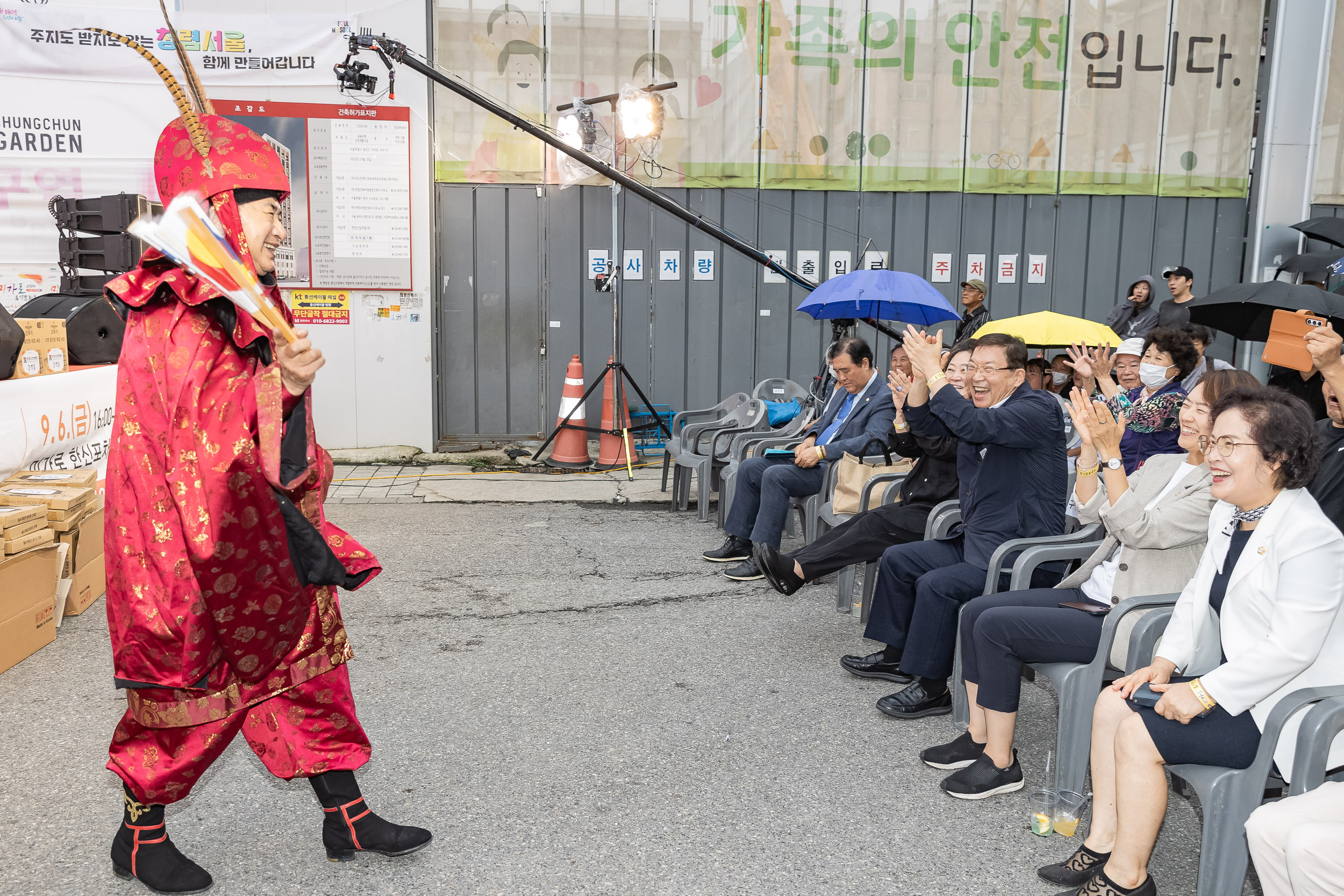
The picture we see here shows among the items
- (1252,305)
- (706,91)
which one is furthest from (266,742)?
(706,91)

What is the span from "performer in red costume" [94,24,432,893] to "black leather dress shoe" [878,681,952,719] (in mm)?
2143

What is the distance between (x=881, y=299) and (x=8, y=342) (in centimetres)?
487

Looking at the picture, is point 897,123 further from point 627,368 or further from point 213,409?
point 213,409

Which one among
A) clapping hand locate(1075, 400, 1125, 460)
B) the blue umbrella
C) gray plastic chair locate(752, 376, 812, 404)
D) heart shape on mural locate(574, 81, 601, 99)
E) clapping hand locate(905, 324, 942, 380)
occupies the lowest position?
gray plastic chair locate(752, 376, 812, 404)

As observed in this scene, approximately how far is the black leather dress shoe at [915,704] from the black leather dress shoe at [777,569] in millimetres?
869

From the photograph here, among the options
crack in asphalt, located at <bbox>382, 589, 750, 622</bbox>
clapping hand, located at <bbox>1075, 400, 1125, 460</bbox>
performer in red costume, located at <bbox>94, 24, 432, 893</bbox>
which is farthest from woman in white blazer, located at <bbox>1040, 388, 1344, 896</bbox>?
crack in asphalt, located at <bbox>382, 589, 750, 622</bbox>

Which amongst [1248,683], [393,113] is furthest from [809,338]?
[1248,683]

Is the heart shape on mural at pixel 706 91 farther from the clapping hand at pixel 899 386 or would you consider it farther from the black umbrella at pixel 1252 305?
the clapping hand at pixel 899 386

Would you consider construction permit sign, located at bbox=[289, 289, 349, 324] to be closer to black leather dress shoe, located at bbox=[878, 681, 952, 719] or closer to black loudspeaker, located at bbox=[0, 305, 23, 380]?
black loudspeaker, located at bbox=[0, 305, 23, 380]

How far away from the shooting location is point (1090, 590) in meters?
3.25

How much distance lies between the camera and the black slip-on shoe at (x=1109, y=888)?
2371 mm

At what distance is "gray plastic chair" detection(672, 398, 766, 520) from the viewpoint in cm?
680

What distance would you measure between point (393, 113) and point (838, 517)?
20.3ft

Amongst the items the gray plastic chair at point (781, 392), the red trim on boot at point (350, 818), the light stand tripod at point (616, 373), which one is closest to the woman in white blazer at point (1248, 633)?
the red trim on boot at point (350, 818)
